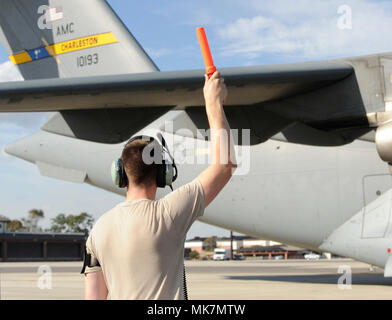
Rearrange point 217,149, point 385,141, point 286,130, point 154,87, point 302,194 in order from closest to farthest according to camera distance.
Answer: point 217,149 < point 385,141 < point 154,87 < point 286,130 < point 302,194

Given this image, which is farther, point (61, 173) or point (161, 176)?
point (61, 173)

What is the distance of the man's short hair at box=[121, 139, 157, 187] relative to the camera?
6.95 ft

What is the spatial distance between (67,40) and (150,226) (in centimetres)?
1106

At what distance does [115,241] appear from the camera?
201 cm

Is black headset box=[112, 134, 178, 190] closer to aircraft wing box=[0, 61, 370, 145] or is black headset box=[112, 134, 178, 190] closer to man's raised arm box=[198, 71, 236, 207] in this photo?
man's raised arm box=[198, 71, 236, 207]

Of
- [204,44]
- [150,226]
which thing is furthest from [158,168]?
[204,44]

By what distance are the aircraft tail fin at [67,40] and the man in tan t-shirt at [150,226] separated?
974cm

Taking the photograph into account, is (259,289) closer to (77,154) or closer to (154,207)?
(77,154)

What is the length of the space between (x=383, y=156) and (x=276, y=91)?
6.65ft

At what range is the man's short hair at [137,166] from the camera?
2119 mm

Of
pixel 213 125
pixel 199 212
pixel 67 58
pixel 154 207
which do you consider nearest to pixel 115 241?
pixel 154 207

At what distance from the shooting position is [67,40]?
12406mm

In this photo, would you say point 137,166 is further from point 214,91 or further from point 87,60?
point 87,60

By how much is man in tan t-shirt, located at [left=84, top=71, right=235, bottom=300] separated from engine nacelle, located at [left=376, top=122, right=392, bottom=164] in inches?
238
